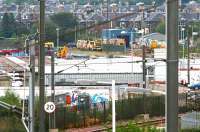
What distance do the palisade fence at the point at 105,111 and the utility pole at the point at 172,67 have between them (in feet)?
70.5

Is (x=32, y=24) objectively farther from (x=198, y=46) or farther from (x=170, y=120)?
(x=198, y=46)

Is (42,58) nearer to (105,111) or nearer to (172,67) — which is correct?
(172,67)

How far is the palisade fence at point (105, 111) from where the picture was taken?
28.0m

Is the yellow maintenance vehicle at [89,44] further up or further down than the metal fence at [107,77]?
further up

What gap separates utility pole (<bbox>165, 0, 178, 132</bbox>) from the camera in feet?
19.8

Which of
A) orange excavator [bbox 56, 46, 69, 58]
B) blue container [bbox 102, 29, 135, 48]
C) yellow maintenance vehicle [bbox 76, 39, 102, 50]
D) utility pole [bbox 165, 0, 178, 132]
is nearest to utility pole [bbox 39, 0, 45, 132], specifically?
utility pole [bbox 165, 0, 178, 132]

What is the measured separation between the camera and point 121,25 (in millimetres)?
109125

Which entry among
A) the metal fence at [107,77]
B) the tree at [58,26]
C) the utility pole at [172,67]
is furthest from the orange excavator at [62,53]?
the utility pole at [172,67]

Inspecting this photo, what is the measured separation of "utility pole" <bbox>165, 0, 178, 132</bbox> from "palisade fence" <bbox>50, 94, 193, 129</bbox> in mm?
21484

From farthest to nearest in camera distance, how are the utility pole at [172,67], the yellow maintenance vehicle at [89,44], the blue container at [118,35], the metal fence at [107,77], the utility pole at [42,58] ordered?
the blue container at [118,35], the yellow maintenance vehicle at [89,44], the metal fence at [107,77], the utility pole at [42,58], the utility pole at [172,67]

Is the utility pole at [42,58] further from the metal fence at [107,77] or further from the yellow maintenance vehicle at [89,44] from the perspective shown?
the yellow maintenance vehicle at [89,44]

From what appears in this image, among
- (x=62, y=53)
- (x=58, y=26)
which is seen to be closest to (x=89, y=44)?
(x=62, y=53)

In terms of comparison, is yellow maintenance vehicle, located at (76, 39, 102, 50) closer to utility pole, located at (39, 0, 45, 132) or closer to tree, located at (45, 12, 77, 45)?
tree, located at (45, 12, 77, 45)

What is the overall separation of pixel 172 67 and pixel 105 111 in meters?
23.6
